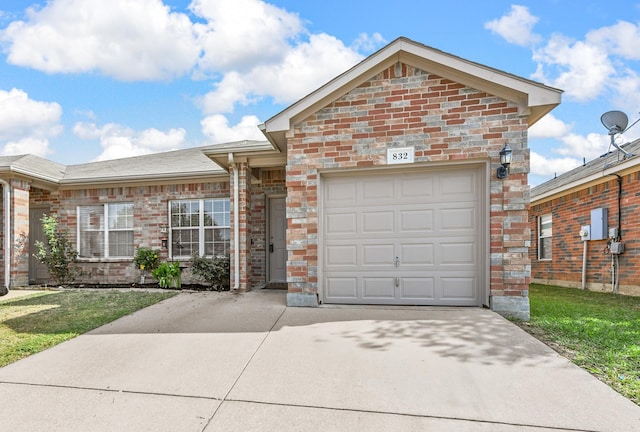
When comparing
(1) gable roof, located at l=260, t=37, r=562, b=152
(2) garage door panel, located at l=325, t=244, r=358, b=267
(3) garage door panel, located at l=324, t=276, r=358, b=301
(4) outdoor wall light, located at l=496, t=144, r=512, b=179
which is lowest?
(3) garage door panel, located at l=324, t=276, r=358, b=301

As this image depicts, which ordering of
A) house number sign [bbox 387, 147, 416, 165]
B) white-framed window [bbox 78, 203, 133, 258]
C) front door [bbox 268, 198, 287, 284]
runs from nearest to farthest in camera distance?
house number sign [bbox 387, 147, 416, 165], front door [bbox 268, 198, 287, 284], white-framed window [bbox 78, 203, 133, 258]

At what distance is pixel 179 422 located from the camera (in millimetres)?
2338

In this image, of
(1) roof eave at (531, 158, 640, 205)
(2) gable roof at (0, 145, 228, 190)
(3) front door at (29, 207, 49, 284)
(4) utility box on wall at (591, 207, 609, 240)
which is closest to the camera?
(1) roof eave at (531, 158, 640, 205)

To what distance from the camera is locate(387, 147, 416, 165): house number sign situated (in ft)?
A: 18.3

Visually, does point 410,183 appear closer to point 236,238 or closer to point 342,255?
point 342,255

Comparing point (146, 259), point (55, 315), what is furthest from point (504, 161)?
point (146, 259)

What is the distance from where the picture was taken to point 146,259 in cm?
891

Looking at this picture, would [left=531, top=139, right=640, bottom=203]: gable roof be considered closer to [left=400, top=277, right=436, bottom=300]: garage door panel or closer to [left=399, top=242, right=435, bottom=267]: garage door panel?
[left=399, top=242, right=435, bottom=267]: garage door panel

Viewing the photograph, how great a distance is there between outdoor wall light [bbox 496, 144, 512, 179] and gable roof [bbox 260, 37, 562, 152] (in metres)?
0.72

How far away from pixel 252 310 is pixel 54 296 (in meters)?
5.06

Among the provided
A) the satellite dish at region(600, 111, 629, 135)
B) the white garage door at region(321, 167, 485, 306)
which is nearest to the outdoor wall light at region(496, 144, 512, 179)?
the white garage door at region(321, 167, 485, 306)

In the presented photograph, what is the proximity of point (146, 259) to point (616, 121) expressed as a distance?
12.8 metres

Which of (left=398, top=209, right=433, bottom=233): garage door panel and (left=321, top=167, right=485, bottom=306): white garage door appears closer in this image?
(left=321, top=167, right=485, bottom=306): white garage door

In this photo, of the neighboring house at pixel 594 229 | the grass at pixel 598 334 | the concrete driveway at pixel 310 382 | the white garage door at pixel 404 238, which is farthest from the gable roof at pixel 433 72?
the neighboring house at pixel 594 229
